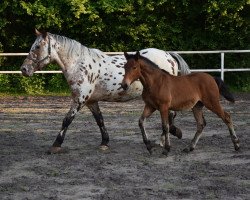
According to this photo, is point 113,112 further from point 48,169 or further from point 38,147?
point 48,169

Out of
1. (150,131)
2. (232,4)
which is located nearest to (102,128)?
(150,131)

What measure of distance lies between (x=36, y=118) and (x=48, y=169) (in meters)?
5.57

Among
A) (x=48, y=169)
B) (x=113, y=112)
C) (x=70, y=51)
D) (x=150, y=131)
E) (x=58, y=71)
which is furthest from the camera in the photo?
(x=58, y=71)

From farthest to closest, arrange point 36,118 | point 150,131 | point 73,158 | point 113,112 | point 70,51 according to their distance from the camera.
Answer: point 113,112, point 36,118, point 150,131, point 70,51, point 73,158

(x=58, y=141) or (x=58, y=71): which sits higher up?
(x=58, y=141)

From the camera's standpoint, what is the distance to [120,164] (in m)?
8.00

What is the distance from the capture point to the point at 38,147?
31.3 feet

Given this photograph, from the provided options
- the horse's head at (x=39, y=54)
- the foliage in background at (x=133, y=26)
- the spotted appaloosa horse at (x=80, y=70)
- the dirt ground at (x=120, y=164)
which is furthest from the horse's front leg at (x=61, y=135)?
the foliage in background at (x=133, y=26)

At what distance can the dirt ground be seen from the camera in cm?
648

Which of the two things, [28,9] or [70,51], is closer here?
[70,51]

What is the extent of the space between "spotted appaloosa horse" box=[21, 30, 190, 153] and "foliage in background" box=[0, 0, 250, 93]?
1028 cm

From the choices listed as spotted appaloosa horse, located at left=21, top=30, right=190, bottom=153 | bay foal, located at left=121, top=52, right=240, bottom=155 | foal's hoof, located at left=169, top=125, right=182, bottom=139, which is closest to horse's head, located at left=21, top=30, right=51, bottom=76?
spotted appaloosa horse, located at left=21, top=30, right=190, bottom=153

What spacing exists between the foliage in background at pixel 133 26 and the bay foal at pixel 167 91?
432 inches

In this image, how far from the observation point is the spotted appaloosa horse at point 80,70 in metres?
9.09
